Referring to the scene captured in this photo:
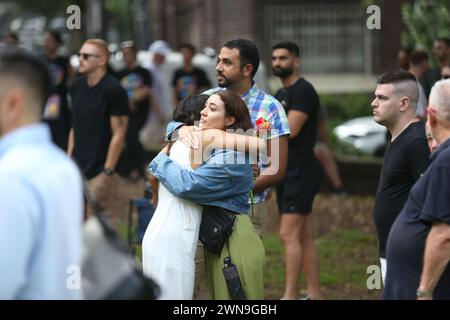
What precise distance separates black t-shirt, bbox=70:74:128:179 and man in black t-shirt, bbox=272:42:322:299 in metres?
1.46

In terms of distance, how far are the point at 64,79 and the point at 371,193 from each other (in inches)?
179

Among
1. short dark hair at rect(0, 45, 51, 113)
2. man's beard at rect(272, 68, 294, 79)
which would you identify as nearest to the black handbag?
short dark hair at rect(0, 45, 51, 113)

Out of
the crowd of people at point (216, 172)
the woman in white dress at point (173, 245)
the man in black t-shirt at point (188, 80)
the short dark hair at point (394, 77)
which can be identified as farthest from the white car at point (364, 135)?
the woman in white dress at point (173, 245)

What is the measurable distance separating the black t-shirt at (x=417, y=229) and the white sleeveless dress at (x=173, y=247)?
1.25 meters

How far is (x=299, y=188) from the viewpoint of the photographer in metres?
8.99

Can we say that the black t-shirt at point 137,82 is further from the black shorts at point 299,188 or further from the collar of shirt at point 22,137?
the collar of shirt at point 22,137

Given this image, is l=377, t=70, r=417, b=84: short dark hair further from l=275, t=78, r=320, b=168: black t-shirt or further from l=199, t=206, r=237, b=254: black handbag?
l=275, t=78, r=320, b=168: black t-shirt

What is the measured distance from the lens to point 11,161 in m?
3.82

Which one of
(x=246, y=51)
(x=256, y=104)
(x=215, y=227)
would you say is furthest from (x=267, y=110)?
(x=215, y=227)

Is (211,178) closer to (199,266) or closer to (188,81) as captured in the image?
(199,266)

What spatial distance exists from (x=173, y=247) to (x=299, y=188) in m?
2.77

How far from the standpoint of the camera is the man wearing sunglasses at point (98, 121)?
9578mm

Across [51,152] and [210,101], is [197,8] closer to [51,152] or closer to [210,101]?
[210,101]
